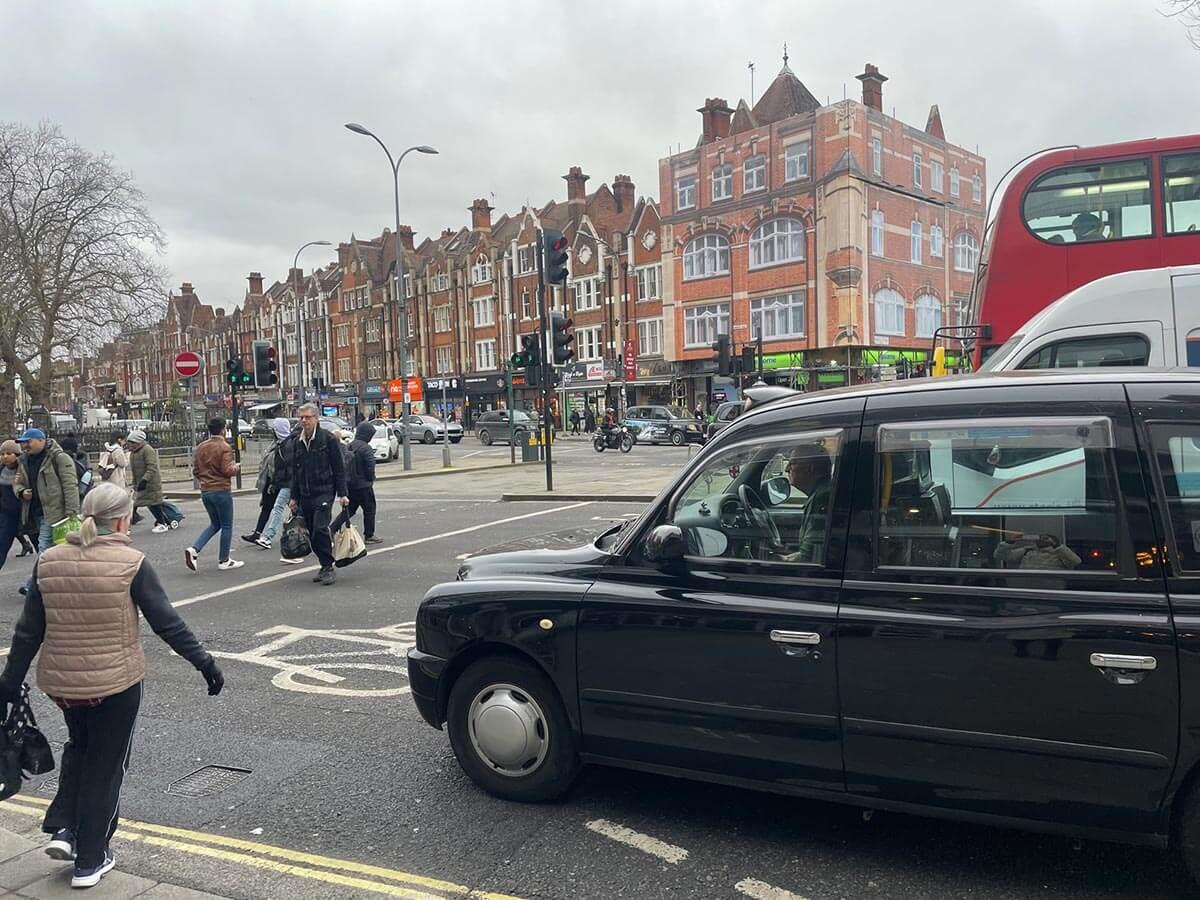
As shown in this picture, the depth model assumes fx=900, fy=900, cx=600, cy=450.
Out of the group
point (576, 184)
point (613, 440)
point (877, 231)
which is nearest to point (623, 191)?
point (576, 184)

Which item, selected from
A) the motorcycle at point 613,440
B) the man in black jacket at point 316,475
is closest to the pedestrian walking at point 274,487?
the man in black jacket at point 316,475

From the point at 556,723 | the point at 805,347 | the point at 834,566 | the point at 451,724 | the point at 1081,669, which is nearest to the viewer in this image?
the point at 1081,669

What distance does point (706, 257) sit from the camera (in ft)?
156

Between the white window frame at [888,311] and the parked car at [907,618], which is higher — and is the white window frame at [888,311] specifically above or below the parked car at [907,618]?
above

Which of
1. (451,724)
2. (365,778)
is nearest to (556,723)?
(451,724)

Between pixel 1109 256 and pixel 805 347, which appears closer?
pixel 1109 256

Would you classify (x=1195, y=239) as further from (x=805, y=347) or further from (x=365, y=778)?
(x=805, y=347)

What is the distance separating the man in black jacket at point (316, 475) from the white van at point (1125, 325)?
20.5 feet

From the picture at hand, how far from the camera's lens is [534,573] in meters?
3.98

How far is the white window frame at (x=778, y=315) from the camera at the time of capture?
43.3 m

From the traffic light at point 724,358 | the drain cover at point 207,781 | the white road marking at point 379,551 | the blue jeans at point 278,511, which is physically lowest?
the drain cover at point 207,781

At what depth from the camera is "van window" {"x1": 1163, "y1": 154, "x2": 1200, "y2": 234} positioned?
8859mm

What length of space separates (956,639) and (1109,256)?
25.1ft

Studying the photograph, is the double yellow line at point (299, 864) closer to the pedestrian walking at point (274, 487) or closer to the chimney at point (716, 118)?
the pedestrian walking at point (274, 487)
